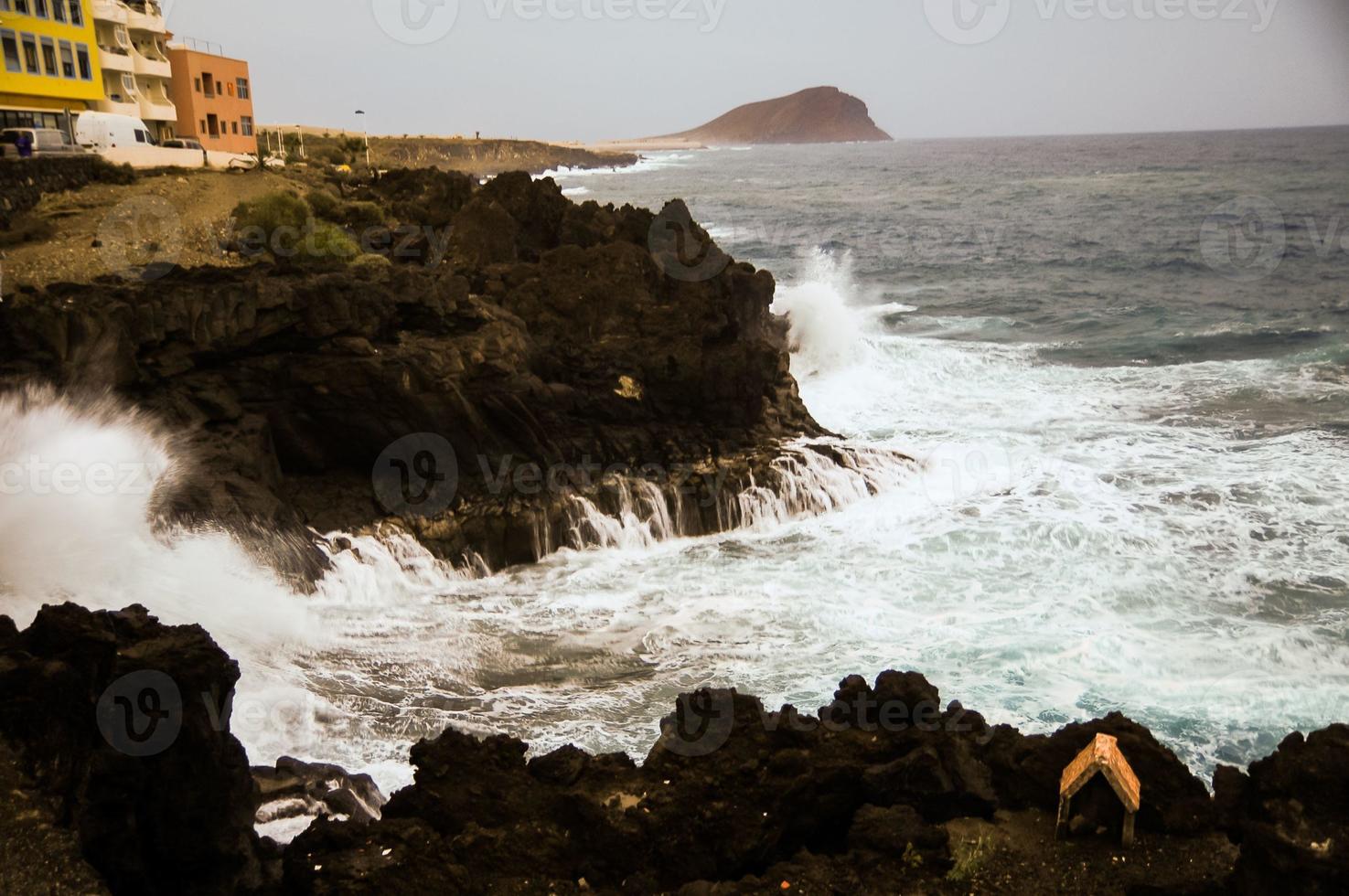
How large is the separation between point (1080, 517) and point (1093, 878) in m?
11.7

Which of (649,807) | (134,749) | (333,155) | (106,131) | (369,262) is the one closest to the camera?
(134,749)

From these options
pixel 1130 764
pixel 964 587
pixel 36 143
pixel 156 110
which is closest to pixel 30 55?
pixel 36 143

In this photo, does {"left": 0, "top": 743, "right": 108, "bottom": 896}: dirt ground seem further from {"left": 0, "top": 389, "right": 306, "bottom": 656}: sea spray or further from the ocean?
{"left": 0, "top": 389, "right": 306, "bottom": 656}: sea spray

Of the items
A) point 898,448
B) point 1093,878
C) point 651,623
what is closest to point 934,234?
point 898,448

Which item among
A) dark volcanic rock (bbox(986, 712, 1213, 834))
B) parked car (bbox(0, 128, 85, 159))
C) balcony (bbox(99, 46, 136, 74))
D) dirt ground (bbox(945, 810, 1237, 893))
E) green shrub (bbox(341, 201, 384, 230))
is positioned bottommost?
dirt ground (bbox(945, 810, 1237, 893))

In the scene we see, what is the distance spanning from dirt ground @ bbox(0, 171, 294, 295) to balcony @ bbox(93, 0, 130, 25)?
31.2 feet

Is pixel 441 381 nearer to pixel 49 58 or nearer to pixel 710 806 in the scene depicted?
pixel 710 806

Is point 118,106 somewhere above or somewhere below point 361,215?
above

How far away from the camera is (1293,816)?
7.54m

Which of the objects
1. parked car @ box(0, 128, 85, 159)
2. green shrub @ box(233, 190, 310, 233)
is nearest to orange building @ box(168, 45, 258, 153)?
parked car @ box(0, 128, 85, 159)

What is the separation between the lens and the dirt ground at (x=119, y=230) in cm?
1958

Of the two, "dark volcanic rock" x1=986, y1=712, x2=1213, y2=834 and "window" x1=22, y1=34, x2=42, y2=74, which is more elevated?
"window" x1=22, y1=34, x2=42, y2=74

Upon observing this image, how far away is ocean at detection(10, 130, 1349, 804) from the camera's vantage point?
41.9ft

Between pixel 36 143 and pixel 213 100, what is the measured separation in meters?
15.9
